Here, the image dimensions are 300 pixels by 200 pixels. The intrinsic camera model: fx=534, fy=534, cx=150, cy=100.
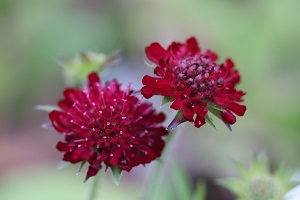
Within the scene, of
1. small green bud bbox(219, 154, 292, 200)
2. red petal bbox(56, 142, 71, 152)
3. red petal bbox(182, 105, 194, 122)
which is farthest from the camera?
small green bud bbox(219, 154, 292, 200)

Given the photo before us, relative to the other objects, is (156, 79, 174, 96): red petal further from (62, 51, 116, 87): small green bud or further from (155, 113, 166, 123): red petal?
(62, 51, 116, 87): small green bud

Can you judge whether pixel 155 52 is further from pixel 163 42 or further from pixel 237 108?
pixel 163 42

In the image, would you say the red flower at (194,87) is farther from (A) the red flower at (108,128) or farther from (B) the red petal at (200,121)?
(A) the red flower at (108,128)

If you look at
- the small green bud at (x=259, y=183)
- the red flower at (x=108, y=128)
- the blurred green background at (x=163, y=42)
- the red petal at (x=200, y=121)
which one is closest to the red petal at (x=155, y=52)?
the red flower at (x=108, y=128)

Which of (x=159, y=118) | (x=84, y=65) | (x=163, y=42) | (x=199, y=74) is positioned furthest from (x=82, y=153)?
(x=163, y=42)

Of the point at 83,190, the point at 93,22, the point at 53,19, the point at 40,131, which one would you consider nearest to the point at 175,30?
the point at 93,22

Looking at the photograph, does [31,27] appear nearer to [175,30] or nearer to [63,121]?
[175,30]

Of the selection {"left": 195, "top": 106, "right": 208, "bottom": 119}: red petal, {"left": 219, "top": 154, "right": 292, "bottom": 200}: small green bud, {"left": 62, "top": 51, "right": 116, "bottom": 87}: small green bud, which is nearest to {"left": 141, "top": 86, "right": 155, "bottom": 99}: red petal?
{"left": 195, "top": 106, "right": 208, "bottom": 119}: red petal
